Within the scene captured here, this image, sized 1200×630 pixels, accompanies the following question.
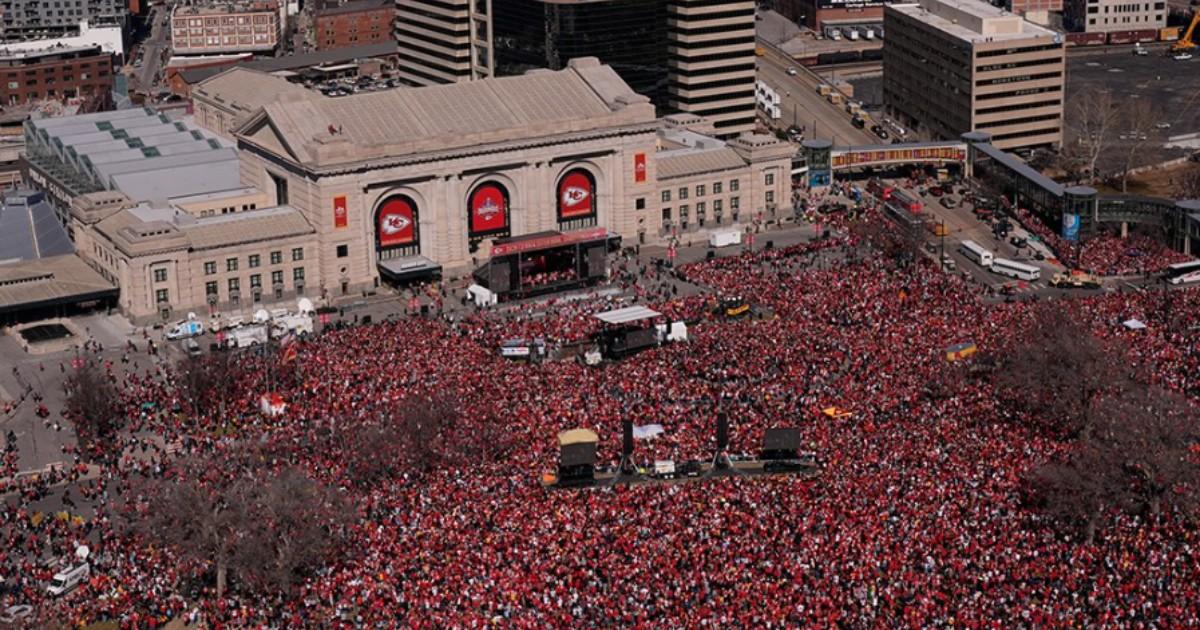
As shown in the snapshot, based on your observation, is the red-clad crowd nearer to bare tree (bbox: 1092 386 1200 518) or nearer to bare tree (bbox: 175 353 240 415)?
bare tree (bbox: 175 353 240 415)

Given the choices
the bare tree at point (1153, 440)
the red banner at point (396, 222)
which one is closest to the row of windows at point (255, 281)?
the red banner at point (396, 222)

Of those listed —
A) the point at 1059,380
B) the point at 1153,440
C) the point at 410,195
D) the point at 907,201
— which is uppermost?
the point at 410,195

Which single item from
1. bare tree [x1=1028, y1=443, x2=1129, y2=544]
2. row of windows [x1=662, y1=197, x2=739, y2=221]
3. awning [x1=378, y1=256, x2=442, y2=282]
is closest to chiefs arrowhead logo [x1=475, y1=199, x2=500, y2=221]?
awning [x1=378, y1=256, x2=442, y2=282]

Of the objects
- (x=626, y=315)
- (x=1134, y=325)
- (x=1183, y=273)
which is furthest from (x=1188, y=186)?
(x=626, y=315)

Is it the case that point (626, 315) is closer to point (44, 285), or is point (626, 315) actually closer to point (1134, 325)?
point (1134, 325)

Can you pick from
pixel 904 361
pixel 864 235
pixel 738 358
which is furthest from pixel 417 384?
pixel 864 235

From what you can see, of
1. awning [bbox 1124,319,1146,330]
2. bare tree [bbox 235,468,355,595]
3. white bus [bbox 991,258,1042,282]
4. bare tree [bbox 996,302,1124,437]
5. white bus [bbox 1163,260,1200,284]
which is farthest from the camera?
white bus [bbox 991,258,1042,282]
